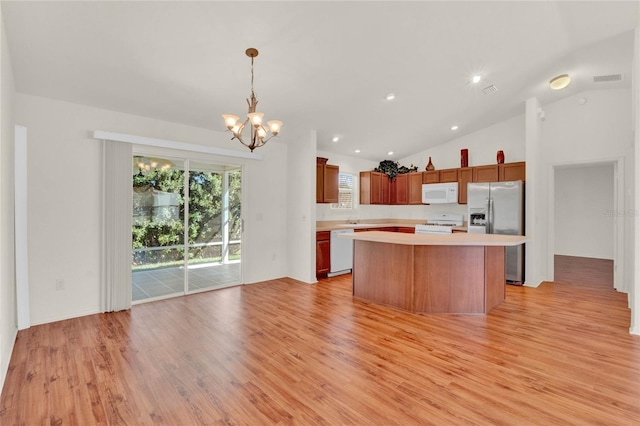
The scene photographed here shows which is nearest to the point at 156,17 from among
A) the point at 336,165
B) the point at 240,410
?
the point at 240,410

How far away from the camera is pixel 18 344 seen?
2.88 meters

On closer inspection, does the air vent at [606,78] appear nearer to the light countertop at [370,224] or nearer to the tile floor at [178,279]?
the light countertop at [370,224]

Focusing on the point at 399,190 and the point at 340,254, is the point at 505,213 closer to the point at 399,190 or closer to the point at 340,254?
the point at 399,190

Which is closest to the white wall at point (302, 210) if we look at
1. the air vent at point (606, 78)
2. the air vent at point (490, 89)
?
the air vent at point (490, 89)

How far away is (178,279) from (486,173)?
5.78m

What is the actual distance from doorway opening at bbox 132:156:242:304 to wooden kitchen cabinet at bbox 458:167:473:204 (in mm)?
4365

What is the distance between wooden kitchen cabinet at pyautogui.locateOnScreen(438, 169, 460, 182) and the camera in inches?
250

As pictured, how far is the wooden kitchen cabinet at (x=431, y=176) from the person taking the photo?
6629 mm

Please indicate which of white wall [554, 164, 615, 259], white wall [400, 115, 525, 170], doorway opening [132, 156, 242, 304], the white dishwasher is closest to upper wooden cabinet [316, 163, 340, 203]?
the white dishwasher

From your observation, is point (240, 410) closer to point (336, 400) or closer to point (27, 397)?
point (336, 400)

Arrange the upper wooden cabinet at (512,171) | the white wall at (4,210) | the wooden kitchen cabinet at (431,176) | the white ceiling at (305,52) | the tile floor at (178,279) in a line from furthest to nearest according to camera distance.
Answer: the wooden kitchen cabinet at (431,176)
the upper wooden cabinet at (512,171)
the tile floor at (178,279)
the white ceiling at (305,52)
the white wall at (4,210)

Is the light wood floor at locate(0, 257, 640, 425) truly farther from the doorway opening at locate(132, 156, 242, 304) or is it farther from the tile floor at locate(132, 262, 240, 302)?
the doorway opening at locate(132, 156, 242, 304)

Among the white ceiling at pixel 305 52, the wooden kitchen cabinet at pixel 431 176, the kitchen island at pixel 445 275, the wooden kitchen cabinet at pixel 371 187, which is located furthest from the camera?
the wooden kitchen cabinet at pixel 371 187

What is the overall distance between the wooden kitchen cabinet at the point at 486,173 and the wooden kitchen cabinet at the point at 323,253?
3.14 metres
